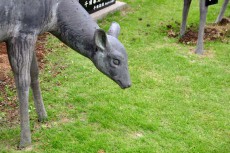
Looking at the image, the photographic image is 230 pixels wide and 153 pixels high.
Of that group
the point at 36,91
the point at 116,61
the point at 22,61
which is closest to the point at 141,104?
the point at 36,91

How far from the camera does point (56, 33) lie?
4340 millimetres

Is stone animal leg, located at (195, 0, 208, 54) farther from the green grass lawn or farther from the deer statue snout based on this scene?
the deer statue snout

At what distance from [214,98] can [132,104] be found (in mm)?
1482

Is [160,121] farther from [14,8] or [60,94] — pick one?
[14,8]

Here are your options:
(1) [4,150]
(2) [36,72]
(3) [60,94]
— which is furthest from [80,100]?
(1) [4,150]

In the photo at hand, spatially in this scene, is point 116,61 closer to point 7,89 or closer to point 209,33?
point 7,89

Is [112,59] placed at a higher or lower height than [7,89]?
higher

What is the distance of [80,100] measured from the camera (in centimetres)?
598

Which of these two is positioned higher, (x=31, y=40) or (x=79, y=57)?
(x=31, y=40)

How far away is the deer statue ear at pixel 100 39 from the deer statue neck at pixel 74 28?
109 millimetres

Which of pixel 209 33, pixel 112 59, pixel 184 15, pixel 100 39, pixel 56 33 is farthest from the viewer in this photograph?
pixel 209 33

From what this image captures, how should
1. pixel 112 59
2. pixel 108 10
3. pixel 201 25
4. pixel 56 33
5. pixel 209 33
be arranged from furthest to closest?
pixel 108 10 → pixel 209 33 → pixel 201 25 → pixel 56 33 → pixel 112 59

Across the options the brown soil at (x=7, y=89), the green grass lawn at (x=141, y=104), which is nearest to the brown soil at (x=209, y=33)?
the green grass lawn at (x=141, y=104)

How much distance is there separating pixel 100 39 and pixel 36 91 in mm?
1547
